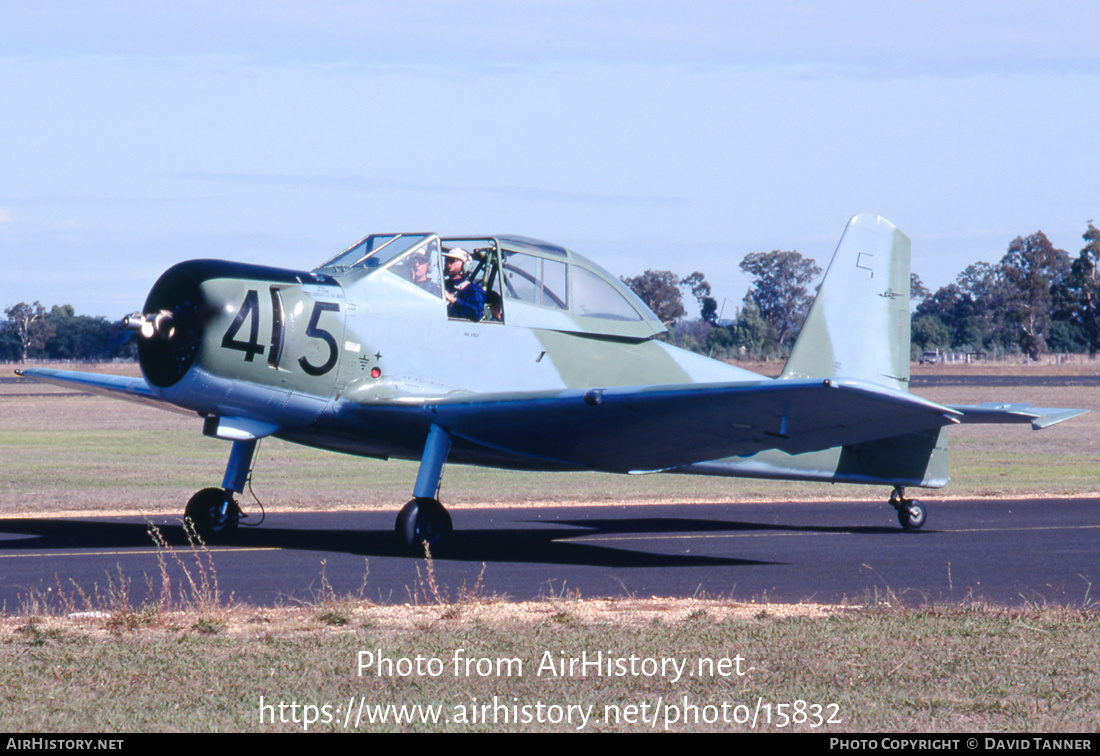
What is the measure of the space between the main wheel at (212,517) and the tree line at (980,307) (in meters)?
82.6

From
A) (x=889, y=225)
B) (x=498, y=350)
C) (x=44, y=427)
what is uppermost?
(x=889, y=225)

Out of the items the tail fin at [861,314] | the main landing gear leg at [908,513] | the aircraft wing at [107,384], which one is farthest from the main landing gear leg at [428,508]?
the main landing gear leg at [908,513]

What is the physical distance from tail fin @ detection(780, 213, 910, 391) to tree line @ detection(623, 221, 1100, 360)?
78620 mm

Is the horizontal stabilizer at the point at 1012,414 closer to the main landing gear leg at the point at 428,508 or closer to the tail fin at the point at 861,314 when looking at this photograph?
the tail fin at the point at 861,314

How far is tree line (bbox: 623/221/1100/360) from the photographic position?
381 feet

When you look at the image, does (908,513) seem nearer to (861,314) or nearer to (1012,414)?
(861,314)

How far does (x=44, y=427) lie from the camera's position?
37.8m

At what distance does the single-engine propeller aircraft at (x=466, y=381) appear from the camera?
1110cm

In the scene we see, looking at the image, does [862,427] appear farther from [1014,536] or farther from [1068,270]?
[1068,270]

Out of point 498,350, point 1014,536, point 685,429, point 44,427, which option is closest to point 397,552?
point 498,350

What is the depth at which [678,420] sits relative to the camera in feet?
37.0

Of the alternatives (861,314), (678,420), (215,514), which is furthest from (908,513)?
(215,514)
